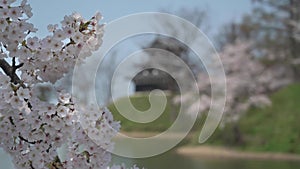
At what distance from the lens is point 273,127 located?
489 inches

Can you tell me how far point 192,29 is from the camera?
57.4ft

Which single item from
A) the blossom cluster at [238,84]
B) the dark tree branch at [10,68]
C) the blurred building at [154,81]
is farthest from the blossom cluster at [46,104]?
the blurred building at [154,81]

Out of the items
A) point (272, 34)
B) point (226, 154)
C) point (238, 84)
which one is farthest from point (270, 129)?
point (272, 34)

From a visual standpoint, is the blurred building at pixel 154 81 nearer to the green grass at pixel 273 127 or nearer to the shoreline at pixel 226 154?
the green grass at pixel 273 127

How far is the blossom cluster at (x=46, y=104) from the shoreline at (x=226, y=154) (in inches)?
386

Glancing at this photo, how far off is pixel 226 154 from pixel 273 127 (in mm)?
1905

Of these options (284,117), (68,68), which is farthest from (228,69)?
(68,68)

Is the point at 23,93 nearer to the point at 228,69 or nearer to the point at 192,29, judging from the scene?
the point at 228,69

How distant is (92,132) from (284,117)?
1237cm

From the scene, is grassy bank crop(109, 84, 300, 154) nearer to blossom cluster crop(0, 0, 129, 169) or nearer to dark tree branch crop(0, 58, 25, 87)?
blossom cluster crop(0, 0, 129, 169)

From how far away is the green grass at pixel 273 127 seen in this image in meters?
11.4

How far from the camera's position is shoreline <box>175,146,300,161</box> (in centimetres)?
1045

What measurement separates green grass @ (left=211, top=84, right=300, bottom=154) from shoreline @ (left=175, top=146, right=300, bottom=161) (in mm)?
338

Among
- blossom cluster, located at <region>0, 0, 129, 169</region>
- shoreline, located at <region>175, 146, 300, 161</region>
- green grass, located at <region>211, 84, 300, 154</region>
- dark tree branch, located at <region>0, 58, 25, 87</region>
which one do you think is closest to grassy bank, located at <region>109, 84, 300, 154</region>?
green grass, located at <region>211, 84, 300, 154</region>
